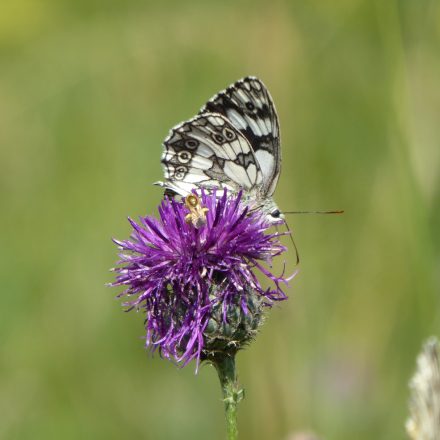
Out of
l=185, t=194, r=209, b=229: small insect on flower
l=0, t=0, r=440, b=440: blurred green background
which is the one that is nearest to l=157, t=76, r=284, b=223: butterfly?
l=185, t=194, r=209, b=229: small insect on flower

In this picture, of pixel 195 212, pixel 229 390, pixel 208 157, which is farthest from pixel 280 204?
pixel 229 390

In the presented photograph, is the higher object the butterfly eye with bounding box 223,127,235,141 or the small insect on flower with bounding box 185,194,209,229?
the butterfly eye with bounding box 223,127,235,141

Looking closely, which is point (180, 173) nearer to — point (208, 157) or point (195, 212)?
point (208, 157)

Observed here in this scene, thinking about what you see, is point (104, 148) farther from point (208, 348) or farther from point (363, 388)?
point (208, 348)

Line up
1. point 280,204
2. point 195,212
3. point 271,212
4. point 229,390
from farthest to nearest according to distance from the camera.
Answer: point 280,204
point 271,212
point 195,212
point 229,390

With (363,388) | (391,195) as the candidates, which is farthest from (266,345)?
(391,195)

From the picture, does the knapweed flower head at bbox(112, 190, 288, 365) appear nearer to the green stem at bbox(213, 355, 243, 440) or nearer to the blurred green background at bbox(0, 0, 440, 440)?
the green stem at bbox(213, 355, 243, 440)
